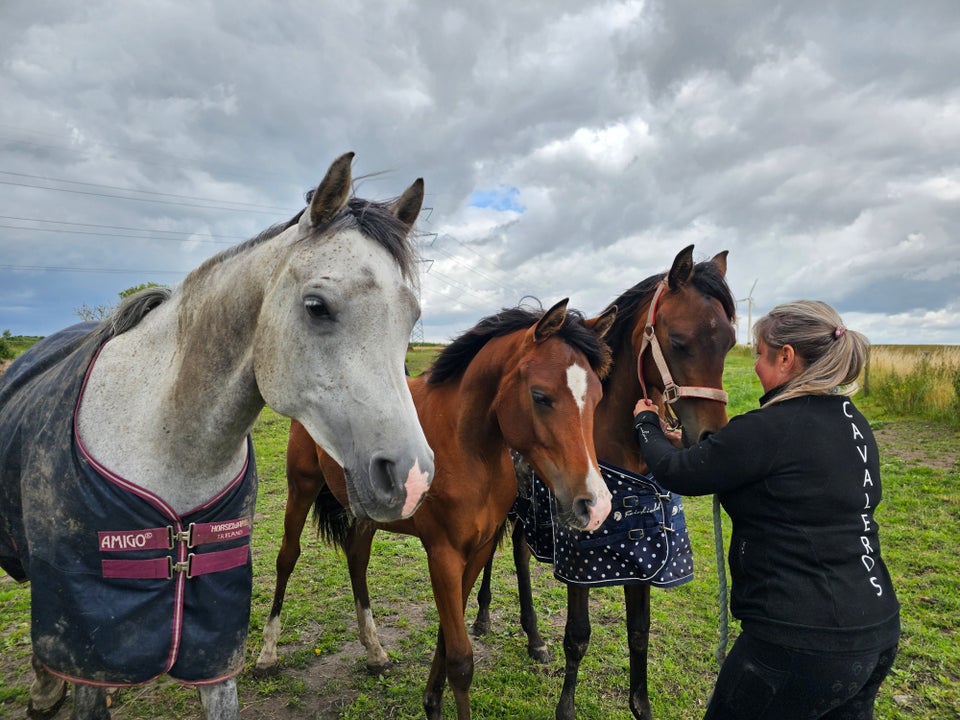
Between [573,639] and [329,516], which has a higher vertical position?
[329,516]

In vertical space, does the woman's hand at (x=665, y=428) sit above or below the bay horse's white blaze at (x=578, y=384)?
below

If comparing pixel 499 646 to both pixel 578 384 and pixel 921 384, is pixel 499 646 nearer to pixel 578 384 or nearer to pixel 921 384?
pixel 578 384

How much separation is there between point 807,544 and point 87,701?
2622mm

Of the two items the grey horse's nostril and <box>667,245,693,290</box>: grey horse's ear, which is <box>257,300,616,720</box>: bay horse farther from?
the grey horse's nostril

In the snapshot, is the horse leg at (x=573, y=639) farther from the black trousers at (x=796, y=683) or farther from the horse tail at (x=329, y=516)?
the horse tail at (x=329, y=516)

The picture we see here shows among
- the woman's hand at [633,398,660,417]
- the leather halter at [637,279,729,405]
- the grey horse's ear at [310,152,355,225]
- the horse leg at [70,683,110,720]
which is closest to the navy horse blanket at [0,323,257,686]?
the horse leg at [70,683,110,720]

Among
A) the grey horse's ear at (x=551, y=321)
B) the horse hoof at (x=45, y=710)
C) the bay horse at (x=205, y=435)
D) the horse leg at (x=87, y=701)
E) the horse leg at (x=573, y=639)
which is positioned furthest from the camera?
the horse leg at (x=573, y=639)

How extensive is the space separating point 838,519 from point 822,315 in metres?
0.80

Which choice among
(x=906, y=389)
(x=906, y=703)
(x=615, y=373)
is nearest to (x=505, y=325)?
(x=615, y=373)

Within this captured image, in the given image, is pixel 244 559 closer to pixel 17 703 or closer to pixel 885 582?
pixel 885 582

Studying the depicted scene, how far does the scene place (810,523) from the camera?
1.96 metres

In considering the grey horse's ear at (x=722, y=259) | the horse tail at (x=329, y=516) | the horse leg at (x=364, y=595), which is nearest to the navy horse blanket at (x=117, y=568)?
the horse leg at (x=364, y=595)

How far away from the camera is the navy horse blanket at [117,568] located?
5.76ft

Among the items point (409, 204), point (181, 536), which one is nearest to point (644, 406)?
point (409, 204)
